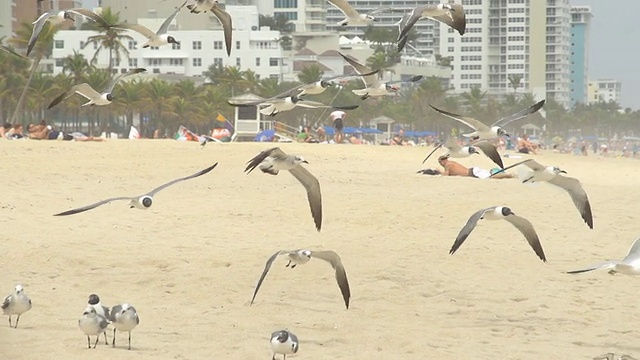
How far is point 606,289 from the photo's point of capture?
16.9 m

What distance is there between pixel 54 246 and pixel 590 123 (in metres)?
175

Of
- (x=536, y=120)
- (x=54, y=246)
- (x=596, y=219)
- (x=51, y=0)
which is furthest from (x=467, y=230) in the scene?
(x=536, y=120)

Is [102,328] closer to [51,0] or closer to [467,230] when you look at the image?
[467,230]

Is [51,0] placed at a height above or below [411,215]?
above

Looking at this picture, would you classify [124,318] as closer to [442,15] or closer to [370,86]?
[442,15]

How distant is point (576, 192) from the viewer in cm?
1537

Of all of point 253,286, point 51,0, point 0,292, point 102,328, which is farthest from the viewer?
point 51,0

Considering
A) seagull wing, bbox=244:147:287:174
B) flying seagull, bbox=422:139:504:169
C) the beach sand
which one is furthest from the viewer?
flying seagull, bbox=422:139:504:169

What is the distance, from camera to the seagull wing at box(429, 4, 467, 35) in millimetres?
14375

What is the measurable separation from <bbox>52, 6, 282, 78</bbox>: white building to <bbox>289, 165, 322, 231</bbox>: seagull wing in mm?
121758

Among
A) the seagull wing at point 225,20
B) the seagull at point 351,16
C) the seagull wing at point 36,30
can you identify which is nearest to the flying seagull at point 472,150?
the seagull at point 351,16

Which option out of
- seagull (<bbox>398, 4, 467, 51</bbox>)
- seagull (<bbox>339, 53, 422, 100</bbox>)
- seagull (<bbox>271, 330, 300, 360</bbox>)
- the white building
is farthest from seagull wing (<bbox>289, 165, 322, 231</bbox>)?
the white building

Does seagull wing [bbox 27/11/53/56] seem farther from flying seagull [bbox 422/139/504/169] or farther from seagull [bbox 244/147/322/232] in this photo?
flying seagull [bbox 422/139/504/169]

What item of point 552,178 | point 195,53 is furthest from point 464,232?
point 195,53
